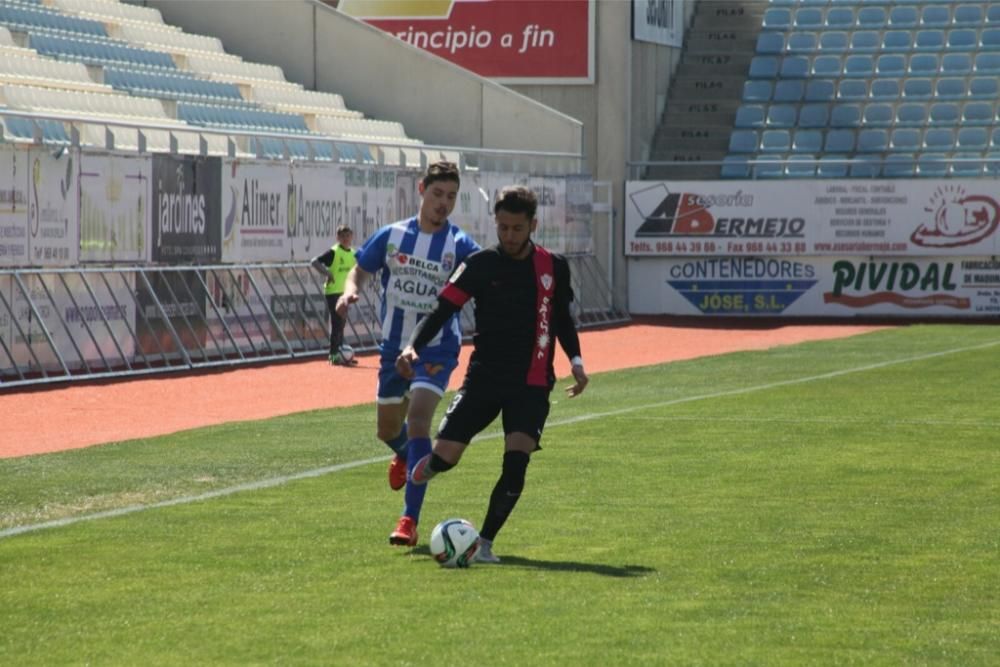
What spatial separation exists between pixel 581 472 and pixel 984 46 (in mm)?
34921

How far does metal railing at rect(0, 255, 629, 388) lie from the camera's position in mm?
21734

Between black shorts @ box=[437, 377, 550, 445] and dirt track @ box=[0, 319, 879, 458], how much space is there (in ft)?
21.9

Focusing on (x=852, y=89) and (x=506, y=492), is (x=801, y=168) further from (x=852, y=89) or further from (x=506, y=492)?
(x=506, y=492)

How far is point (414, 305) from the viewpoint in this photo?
1053 cm

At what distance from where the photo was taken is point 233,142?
26.3 meters

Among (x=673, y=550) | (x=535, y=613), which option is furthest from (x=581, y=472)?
(x=535, y=613)

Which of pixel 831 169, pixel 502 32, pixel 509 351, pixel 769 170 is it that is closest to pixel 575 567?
pixel 509 351

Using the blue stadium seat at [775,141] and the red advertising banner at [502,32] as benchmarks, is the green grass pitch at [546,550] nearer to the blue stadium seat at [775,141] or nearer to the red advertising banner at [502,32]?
the red advertising banner at [502,32]

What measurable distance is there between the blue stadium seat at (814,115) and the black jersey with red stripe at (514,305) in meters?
35.8

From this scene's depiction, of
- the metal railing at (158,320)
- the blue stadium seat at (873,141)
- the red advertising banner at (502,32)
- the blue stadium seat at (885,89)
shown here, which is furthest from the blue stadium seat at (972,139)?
the metal railing at (158,320)

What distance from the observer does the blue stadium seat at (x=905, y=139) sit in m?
42.8

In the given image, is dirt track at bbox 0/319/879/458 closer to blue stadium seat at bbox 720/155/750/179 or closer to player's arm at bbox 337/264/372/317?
player's arm at bbox 337/264/372/317

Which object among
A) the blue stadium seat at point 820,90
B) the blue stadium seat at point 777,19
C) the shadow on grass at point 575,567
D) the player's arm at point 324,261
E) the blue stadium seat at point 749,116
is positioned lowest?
the shadow on grass at point 575,567

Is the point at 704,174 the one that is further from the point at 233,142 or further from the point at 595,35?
the point at 233,142
